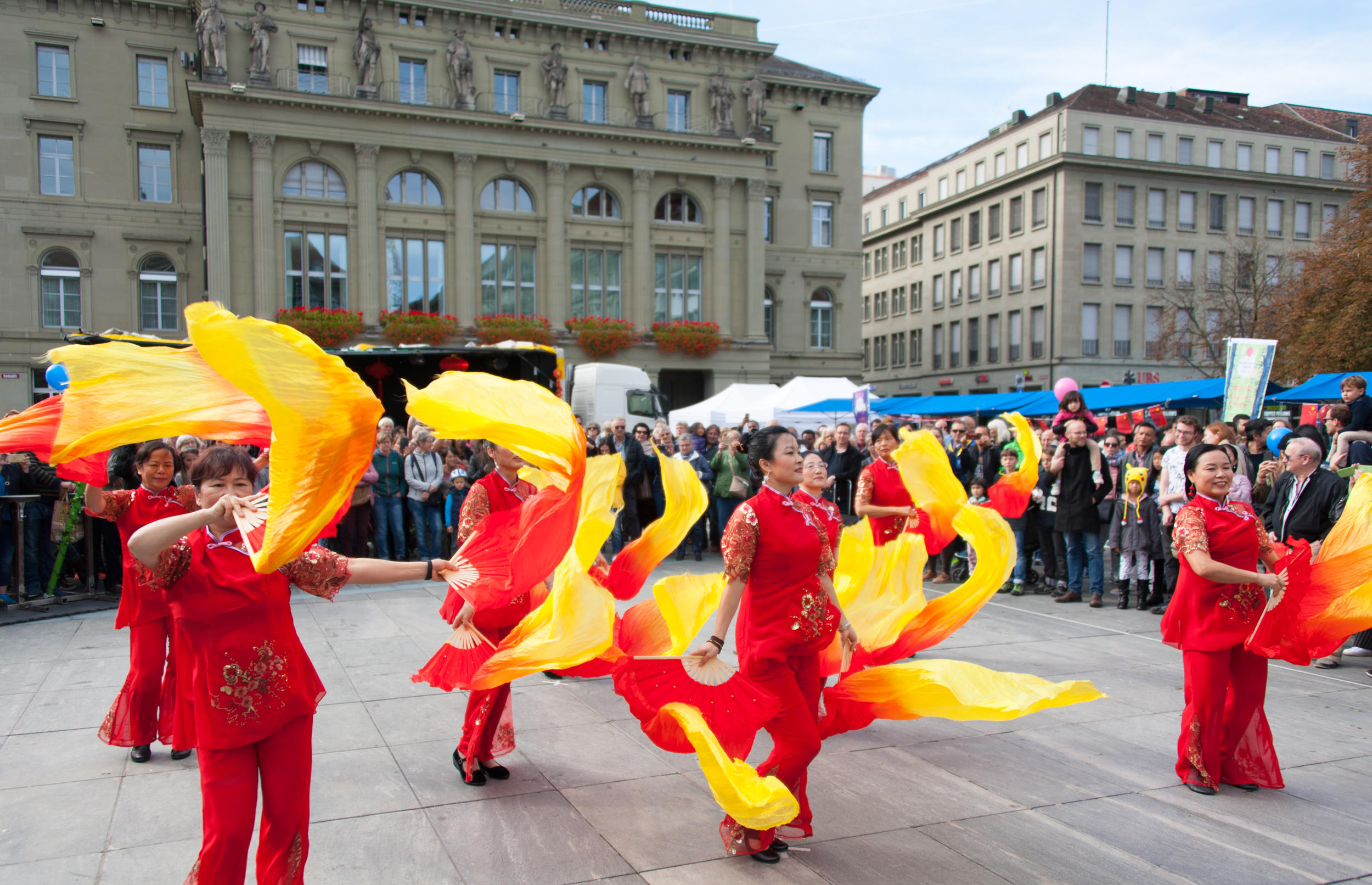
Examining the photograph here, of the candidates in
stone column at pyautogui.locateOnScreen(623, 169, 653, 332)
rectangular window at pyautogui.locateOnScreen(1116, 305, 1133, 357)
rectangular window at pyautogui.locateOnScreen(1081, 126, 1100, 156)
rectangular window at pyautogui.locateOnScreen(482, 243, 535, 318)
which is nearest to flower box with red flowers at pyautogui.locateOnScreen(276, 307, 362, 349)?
rectangular window at pyautogui.locateOnScreen(482, 243, 535, 318)

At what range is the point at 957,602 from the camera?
16.9 ft

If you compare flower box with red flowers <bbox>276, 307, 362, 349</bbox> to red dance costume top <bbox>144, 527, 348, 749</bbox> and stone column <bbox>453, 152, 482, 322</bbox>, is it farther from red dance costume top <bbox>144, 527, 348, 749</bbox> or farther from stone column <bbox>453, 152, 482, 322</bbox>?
red dance costume top <bbox>144, 527, 348, 749</bbox>

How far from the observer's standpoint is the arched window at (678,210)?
1581 inches

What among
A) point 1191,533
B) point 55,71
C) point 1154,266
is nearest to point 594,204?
point 55,71

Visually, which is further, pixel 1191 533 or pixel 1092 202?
pixel 1092 202

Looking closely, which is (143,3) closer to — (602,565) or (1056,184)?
(602,565)

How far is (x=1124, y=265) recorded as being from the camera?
163ft

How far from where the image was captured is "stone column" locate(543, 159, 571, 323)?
124ft

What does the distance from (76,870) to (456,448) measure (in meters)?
9.50

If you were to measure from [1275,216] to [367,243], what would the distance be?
50.6 meters

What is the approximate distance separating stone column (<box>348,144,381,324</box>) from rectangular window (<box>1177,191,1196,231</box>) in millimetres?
42875

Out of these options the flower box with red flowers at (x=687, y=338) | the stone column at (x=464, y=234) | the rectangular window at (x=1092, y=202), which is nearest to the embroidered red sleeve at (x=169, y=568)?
the stone column at (x=464, y=234)

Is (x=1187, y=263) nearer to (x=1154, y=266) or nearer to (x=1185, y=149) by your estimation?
(x=1154, y=266)

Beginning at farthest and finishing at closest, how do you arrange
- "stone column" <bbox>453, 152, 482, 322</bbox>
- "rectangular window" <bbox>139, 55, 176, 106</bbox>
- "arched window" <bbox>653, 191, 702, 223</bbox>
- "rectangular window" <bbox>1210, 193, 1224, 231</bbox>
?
"rectangular window" <bbox>1210, 193, 1224, 231</bbox> < "arched window" <bbox>653, 191, 702, 223</bbox> < "stone column" <bbox>453, 152, 482, 322</bbox> < "rectangular window" <bbox>139, 55, 176, 106</bbox>
